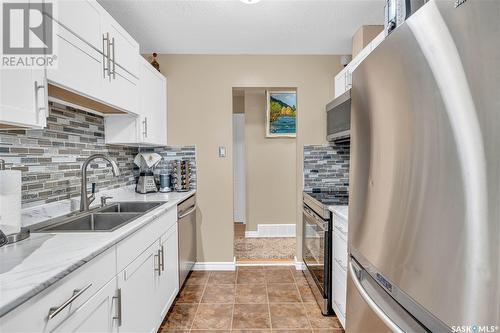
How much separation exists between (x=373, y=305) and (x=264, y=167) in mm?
3170

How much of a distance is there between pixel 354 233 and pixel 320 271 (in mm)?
1221

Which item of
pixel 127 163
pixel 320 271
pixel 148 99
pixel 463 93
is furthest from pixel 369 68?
pixel 127 163

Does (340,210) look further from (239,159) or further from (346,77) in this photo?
(239,159)

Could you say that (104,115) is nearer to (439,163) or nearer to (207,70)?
(207,70)

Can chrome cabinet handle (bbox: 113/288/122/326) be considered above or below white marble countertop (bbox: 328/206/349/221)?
below

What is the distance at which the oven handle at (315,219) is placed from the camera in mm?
1991

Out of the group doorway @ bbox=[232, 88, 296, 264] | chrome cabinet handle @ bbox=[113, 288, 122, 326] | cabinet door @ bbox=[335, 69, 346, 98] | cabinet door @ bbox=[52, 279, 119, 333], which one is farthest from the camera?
doorway @ bbox=[232, 88, 296, 264]

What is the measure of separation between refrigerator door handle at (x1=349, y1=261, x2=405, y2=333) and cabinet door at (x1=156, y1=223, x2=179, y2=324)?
130cm

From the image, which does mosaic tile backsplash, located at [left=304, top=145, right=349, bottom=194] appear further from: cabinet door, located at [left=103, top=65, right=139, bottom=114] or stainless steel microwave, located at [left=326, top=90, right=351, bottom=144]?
cabinet door, located at [left=103, top=65, right=139, bottom=114]

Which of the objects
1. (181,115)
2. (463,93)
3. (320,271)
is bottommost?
(320,271)

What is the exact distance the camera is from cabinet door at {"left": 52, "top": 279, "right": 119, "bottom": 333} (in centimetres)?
91

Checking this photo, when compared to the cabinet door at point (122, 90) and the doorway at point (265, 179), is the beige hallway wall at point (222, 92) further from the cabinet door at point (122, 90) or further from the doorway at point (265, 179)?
the doorway at point (265, 179)

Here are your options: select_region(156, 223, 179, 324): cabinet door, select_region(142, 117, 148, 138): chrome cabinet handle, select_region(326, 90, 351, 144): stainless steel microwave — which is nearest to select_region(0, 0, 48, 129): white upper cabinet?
select_region(156, 223, 179, 324): cabinet door

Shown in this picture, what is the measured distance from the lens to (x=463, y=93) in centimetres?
55
